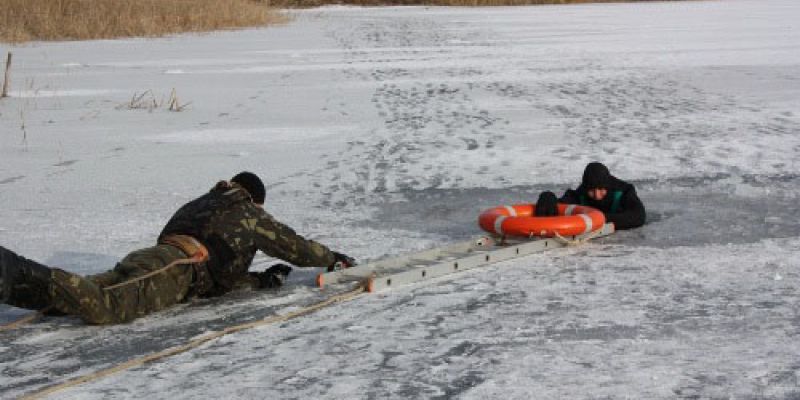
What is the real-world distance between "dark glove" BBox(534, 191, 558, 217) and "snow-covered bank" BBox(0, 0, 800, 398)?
0.36 meters

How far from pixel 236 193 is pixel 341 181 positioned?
3.75 meters

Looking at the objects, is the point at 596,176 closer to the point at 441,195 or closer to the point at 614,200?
the point at 614,200

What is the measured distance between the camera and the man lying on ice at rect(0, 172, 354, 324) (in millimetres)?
5059

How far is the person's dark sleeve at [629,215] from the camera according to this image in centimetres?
711

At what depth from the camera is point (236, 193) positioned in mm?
5598

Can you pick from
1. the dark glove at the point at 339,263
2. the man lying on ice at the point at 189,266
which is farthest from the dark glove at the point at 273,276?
the dark glove at the point at 339,263

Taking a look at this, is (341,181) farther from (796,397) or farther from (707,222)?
(796,397)

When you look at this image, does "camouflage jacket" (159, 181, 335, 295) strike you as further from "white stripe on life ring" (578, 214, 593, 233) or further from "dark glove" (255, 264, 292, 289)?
"white stripe on life ring" (578, 214, 593, 233)

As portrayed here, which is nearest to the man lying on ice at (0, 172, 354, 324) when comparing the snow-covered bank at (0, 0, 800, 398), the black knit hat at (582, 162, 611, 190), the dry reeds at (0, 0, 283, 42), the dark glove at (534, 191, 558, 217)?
the snow-covered bank at (0, 0, 800, 398)

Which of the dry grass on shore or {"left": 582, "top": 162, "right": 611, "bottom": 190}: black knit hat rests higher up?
the dry grass on shore

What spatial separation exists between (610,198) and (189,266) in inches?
120

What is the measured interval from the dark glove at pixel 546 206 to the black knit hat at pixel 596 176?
0.34 m

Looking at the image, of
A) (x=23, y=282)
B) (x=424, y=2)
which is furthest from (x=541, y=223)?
(x=424, y=2)

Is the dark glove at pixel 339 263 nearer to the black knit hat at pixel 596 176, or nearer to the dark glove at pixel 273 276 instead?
the dark glove at pixel 273 276
